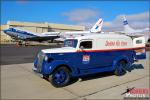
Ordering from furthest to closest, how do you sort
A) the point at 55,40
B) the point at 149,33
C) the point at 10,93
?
the point at 55,40 < the point at 149,33 < the point at 10,93

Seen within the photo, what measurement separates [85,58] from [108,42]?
1.74 m

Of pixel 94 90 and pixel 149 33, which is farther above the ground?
pixel 149 33

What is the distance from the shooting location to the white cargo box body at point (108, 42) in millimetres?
10031

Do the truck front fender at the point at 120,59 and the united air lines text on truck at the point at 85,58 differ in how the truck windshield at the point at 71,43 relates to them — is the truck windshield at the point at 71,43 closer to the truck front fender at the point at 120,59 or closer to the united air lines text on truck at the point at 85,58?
the united air lines text on truck at the point at 85,58

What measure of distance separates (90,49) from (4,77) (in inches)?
180

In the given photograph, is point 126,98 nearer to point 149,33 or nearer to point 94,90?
point 94,90

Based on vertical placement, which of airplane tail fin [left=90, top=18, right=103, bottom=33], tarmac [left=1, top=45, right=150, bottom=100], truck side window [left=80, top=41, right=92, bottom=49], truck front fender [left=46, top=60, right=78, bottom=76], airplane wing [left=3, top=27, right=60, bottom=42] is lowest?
tarmac [left=1, top=45, right=150, bottom=100]

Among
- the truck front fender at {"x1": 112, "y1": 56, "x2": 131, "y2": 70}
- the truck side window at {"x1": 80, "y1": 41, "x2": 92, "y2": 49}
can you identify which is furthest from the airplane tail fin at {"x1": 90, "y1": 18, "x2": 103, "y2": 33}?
the truck side window at {"x1": 80, "y1": 41, "x2": 92, "y2": 49}

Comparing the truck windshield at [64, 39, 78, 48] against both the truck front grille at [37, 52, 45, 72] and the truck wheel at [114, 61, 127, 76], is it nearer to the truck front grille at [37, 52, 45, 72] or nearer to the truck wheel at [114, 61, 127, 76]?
the truck front grille at [37, 52, 45, 72]

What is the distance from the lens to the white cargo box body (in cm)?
1003

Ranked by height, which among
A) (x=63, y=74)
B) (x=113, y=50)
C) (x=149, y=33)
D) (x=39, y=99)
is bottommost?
(x=39, y=99)

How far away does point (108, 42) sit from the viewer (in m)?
10.6

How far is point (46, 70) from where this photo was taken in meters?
8.51

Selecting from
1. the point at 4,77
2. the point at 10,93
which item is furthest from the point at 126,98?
the point at 4,77
